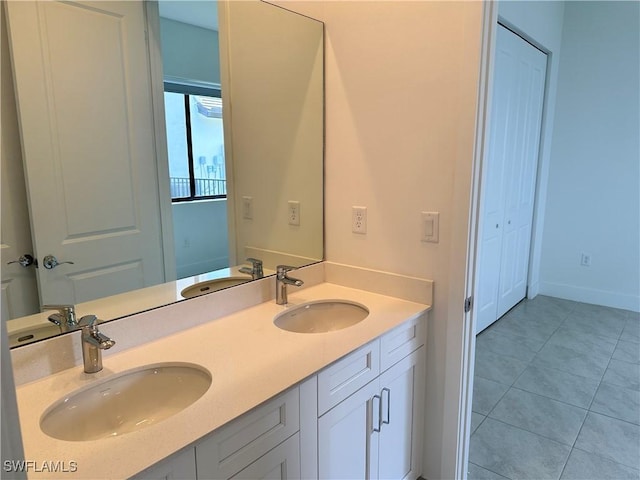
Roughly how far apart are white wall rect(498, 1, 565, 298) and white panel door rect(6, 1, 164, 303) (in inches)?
98.5

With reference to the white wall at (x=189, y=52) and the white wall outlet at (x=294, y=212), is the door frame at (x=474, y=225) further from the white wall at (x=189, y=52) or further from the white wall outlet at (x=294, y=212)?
the white wall at (x=189, y=52)

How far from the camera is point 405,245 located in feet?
5.78

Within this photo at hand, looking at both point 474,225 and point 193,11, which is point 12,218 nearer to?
point 193,11

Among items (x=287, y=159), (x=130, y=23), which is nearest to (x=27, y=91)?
(x=130, y=23)

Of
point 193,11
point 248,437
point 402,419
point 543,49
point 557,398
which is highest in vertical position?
point 543,49

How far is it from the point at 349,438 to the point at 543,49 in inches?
143

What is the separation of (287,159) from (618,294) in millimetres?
3580

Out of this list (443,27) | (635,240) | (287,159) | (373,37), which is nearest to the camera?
(443,27)

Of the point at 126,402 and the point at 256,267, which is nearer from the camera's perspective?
the point at 126,402

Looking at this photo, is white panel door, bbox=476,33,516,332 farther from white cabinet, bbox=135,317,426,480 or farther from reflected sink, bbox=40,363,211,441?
reflected sink, bbox=40,363,211,441

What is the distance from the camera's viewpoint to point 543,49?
143 inches

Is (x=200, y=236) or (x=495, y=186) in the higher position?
(x=495, y=186)

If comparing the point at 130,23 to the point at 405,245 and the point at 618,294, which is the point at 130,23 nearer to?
the point at 405,245

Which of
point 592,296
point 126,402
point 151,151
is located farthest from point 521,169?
point 126,402
